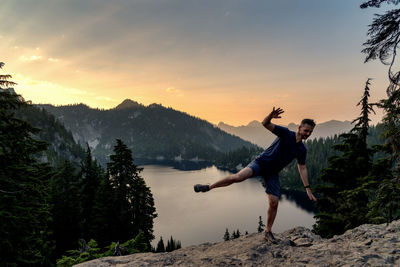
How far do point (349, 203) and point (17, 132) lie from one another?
53.6ft

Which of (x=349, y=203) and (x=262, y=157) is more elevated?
(x=262, y=157)

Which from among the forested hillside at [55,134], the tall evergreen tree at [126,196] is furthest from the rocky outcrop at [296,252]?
the forested hillside at [55,134]

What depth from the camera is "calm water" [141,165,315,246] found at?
60.3m

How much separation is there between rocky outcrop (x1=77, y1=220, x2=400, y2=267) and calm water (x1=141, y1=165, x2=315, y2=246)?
52.2 m

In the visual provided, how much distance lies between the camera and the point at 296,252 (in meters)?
4.77

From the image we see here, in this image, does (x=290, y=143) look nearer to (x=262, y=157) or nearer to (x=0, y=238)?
(x=262, y=157)

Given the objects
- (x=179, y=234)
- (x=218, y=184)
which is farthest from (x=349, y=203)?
(x=179, y=234)

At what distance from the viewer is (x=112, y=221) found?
22.6 meters

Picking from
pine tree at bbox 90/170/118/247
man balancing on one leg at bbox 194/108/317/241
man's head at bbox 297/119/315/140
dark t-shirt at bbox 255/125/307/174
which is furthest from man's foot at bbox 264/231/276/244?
pine tree at bbox 90/170/118/247

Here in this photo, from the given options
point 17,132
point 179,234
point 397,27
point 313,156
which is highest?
point 397,27

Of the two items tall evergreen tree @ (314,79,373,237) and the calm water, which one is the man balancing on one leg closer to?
tall evergreen tree @ (314,79,373,237)

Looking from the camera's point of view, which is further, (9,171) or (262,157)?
(9,171)

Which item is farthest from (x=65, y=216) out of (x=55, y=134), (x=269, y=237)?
(x=55, y=134)

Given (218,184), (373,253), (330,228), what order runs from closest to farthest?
(373,253)
(218,184)
(330,228)
